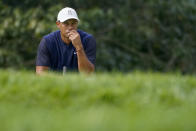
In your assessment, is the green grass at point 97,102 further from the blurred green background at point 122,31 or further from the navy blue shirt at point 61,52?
the blurred green background at point 122,31

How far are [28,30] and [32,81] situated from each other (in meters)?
10.5

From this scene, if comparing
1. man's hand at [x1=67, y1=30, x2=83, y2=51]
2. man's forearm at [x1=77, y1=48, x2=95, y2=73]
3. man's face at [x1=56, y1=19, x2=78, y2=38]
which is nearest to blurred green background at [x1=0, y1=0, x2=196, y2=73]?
man's face at [x1=56, y1=19, x2=78, y2=38]

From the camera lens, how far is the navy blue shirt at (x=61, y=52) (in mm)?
8477

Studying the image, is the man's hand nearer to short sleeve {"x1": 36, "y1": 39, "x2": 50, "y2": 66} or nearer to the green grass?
short sleeve {"x1": 36, "y1": 39, "x2": 50, "y2": 66}

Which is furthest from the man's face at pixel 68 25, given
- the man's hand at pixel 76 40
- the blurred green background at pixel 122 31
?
the blurred green background at pixel 122 31

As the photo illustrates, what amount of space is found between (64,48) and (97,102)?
343 centimetres

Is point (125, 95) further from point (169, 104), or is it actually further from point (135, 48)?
point (135, 48)

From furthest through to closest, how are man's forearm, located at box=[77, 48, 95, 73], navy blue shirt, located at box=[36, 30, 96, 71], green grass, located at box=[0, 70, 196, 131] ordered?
navy blue shirt, located at box=[36, 30, 96, 71], man's forearm, located at box=[77, 48, 95, 73], green grass, located at box=[0, 70, 196, 131]

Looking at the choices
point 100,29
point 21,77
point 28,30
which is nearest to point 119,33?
point 100,29

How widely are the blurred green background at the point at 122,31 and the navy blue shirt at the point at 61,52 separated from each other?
6.77 meters

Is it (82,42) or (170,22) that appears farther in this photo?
(170,22)

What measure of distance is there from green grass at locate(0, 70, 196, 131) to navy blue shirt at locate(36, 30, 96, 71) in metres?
2.35

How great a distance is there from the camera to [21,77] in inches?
230

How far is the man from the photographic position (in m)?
8.40
